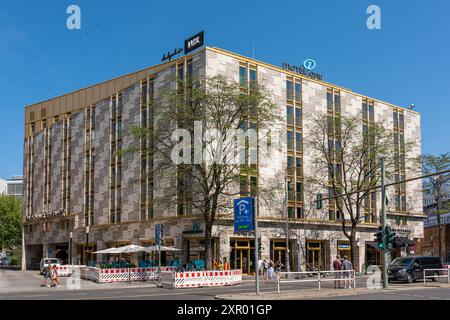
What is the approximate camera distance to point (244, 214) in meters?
27.2

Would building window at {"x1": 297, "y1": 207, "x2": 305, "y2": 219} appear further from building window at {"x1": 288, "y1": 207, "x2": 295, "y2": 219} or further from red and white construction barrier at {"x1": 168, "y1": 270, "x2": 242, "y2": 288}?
red and white construction barrier at {"x1": 168, "y1": 270, "x2": 242, "y2": 288}

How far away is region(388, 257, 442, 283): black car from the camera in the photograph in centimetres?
3756

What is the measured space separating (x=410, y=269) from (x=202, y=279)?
13931 millimetres

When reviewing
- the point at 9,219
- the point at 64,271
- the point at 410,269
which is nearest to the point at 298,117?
the point at 410,269

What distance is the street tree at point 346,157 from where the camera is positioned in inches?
2157

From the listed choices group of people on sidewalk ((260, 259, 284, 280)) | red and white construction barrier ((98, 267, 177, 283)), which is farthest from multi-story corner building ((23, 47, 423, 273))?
red and white construction barrier ((98, 267, 177, 283))

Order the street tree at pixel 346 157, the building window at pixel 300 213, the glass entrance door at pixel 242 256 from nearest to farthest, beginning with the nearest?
the glass entrance door at pixel 242 256, the street tree at pixel 346 157, the building window at pixel 300 213

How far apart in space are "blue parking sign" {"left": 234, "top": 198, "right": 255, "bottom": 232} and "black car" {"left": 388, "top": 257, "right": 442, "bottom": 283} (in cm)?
1552

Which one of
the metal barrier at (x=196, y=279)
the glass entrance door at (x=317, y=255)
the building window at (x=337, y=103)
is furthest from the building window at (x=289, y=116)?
the metal barrier at (x=196, y=279)

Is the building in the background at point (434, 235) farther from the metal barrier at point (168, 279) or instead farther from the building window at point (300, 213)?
the metal barrier at point (168, 279)

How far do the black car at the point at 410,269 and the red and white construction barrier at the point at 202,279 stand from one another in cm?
1080
